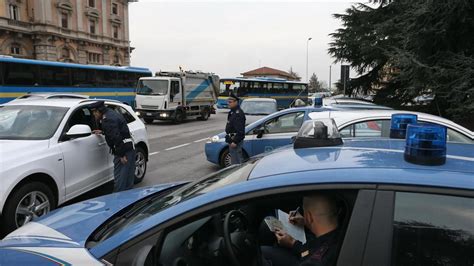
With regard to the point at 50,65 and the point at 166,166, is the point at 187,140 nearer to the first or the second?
the point at 166,166

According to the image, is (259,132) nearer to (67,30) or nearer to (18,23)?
(18,23)

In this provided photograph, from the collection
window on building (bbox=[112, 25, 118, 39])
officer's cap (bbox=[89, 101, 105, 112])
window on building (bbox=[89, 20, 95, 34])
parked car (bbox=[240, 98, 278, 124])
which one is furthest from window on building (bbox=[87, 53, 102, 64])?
officer's cap (bbox=[89, 101, 105, 112])

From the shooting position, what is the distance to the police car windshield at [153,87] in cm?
1933

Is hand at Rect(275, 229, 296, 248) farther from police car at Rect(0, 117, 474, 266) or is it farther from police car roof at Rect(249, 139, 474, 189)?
police car roof at Rect(249, 139, 474, 189)

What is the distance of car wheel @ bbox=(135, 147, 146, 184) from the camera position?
6.77 m

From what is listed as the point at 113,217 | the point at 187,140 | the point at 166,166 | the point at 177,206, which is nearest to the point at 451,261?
the point at 177,206

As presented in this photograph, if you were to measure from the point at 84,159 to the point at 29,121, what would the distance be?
0.88 metres

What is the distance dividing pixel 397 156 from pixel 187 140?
462 inches

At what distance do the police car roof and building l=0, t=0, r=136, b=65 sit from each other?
5453cm

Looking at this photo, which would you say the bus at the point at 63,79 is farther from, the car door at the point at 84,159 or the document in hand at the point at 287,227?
the document in hand at the point at 287,227

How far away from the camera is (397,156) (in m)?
1.74

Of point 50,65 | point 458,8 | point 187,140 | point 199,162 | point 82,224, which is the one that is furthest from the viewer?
point 50,65

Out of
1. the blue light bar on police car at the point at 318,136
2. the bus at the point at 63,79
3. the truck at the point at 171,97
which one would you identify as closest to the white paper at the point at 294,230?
the blue light bar on police car at the point at 318,136

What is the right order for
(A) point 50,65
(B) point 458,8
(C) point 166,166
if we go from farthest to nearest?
(A) point 50,65
(B) point 458,8
(C) point 166,166
